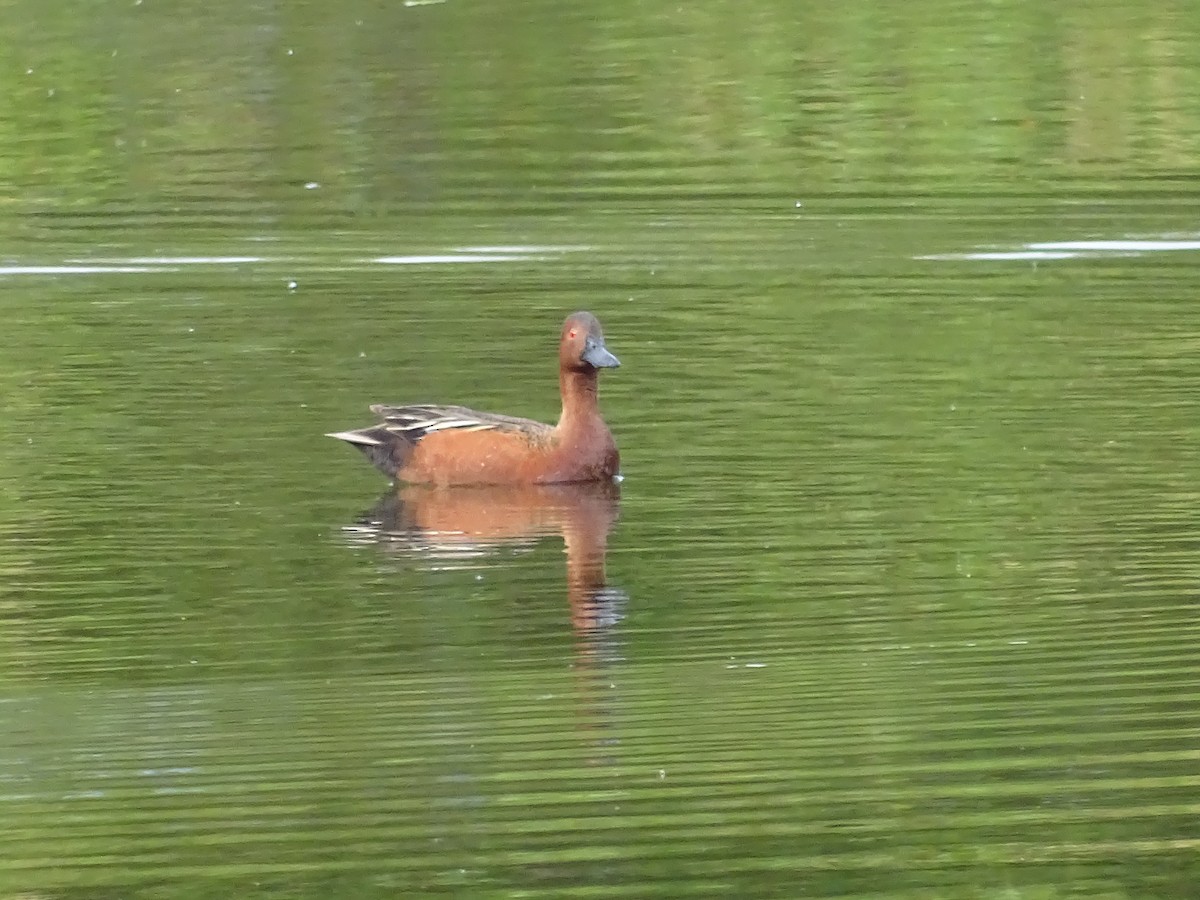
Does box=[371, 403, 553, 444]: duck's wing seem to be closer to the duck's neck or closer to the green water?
the duck's neck

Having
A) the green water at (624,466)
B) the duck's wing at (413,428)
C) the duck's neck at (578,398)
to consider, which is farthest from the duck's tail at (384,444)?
the duck's neck at (578,398)

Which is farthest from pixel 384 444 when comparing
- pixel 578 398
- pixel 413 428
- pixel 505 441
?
pixel 578 398

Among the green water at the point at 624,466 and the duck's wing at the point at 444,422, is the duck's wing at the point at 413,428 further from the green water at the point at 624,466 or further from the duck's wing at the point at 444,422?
the green water at the point at 624,466

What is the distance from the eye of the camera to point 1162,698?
7262 millimetres

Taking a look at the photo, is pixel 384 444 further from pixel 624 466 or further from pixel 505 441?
pixel 624 466

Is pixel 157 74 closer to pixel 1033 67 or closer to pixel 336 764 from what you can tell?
pixel 1033 67

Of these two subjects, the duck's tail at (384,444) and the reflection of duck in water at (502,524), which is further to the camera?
the duck's tail at (384,444)

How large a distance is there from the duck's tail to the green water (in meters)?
0.12

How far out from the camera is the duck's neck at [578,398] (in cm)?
1105

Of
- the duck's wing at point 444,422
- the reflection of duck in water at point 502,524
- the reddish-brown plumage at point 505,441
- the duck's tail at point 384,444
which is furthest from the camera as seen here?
the duck's tail at point 384,444

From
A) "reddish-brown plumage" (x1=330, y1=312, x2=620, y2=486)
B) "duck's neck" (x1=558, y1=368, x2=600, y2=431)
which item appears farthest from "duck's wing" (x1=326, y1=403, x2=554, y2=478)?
"duck's neck" (x1=558, y1=368, x2=600, y2=431)

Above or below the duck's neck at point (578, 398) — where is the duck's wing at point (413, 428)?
below

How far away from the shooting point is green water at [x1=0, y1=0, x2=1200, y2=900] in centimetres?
648

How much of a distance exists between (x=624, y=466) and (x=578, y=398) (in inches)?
13.3
